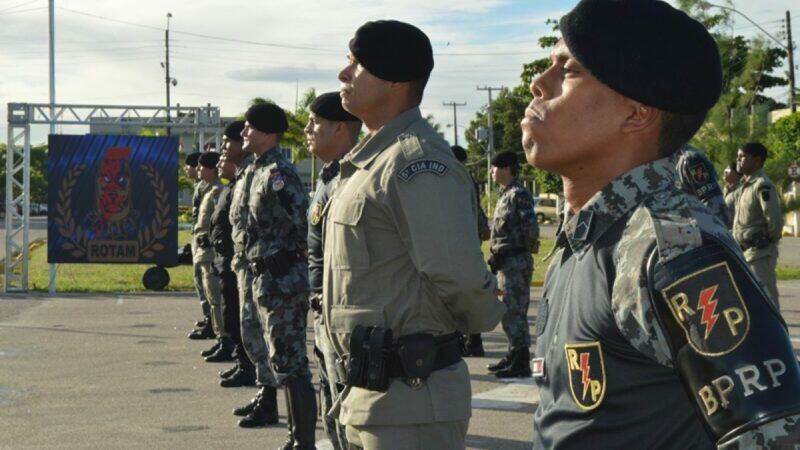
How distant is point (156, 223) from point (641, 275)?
1813 cm

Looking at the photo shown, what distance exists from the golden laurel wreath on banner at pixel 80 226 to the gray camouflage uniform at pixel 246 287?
11.6m

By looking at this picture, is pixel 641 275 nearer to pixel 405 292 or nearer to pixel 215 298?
pixel 405 292

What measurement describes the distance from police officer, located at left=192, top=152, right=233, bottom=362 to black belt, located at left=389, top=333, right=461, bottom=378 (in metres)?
7.27

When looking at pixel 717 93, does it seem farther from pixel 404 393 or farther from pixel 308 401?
pixel 308 401

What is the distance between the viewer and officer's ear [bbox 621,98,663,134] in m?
1.88

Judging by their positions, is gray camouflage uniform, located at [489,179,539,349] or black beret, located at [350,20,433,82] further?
gray camouflage uniform, located at [489,179,539,349]

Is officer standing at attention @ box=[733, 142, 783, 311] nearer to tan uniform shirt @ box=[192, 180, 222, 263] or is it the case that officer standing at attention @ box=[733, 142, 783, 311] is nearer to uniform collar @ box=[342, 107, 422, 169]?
tan uniform shirt @ box=[192, 180, 222, 263]

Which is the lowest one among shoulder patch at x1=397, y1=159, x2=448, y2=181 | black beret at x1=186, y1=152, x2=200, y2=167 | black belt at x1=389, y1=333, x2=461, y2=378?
black belt at x1=389, y1=333, x2=461, y2=378

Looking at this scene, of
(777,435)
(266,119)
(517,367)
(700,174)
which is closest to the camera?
(777,435)

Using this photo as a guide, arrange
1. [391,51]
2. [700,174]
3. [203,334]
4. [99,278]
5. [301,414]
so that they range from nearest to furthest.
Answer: [391,51], [301,414], [700,174], [203,334], [99,278]

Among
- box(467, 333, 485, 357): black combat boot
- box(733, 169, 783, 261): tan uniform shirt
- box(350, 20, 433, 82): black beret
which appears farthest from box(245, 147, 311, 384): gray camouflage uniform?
box(733, 169, 783, 261): tan uniform shirt

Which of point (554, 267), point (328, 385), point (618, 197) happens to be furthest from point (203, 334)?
point (618, 197)

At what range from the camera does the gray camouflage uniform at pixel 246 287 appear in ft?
25.1

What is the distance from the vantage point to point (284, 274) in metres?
6.95
